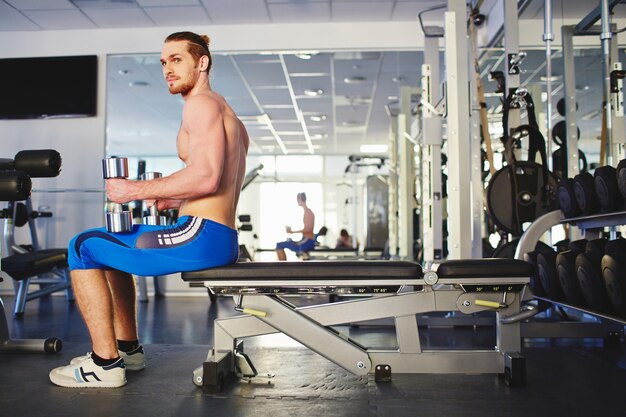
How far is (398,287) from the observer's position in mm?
1970

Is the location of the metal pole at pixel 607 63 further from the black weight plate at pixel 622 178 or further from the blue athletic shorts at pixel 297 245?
the blue athletic shorts at pixel 297 245

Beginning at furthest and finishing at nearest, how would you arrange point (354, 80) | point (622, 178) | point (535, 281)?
point (354, 80) → point (535, 281) → point (622, 178)

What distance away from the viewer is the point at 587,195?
2.60 metres

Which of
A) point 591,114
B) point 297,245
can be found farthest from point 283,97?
point 591,114

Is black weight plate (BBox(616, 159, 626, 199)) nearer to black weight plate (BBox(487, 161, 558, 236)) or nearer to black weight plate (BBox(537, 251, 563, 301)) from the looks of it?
black weight plate (BBox(537, 251, 563, 301))

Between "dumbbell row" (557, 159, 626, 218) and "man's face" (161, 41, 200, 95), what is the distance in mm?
1749

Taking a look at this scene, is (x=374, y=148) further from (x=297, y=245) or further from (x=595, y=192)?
(x=595, y=192)

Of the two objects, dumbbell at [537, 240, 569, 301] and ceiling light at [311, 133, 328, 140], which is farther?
ceiling light at [311, 133, 328, 140]

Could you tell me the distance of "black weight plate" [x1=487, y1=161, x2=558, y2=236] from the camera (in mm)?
3398

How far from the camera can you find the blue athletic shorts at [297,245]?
21.8 feet

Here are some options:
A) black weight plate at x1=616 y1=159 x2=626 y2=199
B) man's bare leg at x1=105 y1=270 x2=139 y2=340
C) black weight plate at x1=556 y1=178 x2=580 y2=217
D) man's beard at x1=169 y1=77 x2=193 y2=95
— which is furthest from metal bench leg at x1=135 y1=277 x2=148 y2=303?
black weight plate at x1=616 y1=159 x2=626 y2=199

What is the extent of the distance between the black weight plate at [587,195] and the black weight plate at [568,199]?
7 cm

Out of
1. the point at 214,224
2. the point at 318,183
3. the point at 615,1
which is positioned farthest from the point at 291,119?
the point at 214,224

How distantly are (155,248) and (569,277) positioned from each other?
182 centimetres
